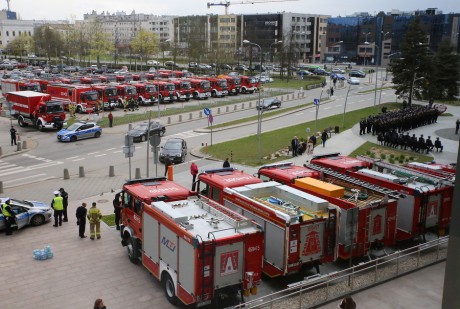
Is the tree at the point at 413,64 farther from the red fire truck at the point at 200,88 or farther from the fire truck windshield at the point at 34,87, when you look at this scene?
the fire truck windshield at the point at 34,87

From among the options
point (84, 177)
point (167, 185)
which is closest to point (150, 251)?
point (167, 185)

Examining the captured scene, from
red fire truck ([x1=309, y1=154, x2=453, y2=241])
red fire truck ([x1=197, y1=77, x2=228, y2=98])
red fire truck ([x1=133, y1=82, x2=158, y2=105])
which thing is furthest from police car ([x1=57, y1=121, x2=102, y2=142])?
red fire truck ([x1=197, y1=77, x2=228, y2=98])

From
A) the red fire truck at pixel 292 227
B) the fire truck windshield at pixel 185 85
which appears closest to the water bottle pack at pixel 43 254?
the red fire truck at pixel 292 227

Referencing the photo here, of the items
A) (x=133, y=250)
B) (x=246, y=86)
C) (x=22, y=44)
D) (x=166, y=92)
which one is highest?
(x=22, y=44)

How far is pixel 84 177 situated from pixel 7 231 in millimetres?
9580

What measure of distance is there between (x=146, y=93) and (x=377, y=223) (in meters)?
45.1

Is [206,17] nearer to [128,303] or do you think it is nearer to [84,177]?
[84,177]

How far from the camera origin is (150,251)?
Answer: 14.0m

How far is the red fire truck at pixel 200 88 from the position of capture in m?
63.1

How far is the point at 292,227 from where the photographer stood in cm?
1326

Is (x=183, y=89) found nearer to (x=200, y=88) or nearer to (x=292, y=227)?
(x=200, y=88)

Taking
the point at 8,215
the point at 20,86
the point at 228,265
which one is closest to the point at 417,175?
the point at 228,265

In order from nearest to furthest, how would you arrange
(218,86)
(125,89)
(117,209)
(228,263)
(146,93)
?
(228,263) < (117,209) < (125,89) < (146,93) < (218,86)

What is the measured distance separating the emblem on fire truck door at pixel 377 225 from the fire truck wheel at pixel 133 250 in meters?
7.48
